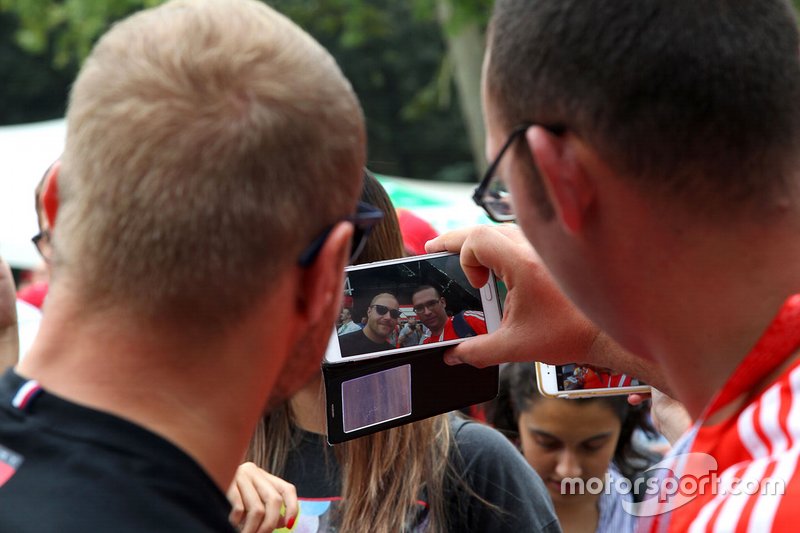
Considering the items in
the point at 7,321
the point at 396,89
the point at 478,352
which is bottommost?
the point at 396,89

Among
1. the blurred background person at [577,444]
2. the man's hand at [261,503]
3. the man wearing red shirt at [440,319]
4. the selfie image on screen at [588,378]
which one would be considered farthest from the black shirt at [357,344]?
the blurred background person at [577,444]

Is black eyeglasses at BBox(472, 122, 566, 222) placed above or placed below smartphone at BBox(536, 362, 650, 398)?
above

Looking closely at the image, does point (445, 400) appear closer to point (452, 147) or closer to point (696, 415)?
point (696, 415)

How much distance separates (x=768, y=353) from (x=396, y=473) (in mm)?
1202

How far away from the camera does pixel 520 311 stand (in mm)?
2119

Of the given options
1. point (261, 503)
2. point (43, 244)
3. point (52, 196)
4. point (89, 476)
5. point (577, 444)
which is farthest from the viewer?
point (577, 444)

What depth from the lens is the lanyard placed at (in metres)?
1.40

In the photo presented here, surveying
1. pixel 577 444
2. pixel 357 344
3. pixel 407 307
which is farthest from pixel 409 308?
pixel 577 444

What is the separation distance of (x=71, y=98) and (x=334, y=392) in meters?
0.97

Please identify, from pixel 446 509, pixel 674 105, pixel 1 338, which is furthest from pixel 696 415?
pixel 1 338

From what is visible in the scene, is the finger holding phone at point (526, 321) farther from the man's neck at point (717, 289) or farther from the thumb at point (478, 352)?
the man's neck at point (717, 289)

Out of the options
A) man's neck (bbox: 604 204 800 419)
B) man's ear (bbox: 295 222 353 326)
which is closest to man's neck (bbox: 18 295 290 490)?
man's ear (bbox: 295 222 353 326)

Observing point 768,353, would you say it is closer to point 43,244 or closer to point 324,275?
point 324,275

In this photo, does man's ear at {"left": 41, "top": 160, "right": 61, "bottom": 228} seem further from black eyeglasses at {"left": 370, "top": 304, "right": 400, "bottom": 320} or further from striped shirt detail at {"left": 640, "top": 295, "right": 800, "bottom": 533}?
striped shirt detail at {"left": 640, "top": 295, "right": 800, "bottom": 533}
